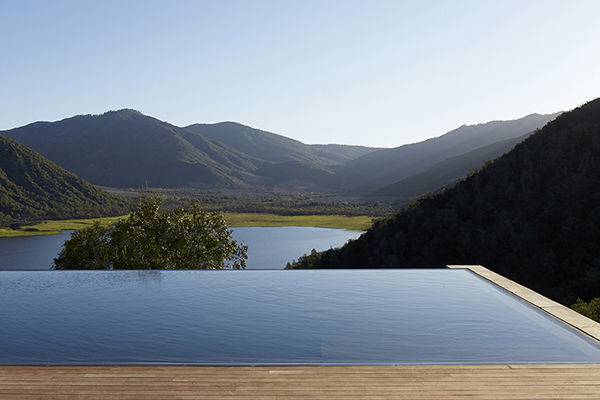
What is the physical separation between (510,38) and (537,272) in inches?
334

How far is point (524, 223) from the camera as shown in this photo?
1623 centimetres

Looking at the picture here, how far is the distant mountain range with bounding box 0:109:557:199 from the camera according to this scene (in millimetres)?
103562

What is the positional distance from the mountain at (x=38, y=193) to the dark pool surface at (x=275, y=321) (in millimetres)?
46257

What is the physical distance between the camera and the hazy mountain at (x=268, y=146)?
16462 cm

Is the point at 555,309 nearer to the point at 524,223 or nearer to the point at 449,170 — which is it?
the point at 524,223

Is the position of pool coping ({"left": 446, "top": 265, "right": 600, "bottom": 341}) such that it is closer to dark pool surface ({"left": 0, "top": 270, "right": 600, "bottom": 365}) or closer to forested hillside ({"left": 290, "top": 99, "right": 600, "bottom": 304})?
dark pool surface ({"left": 0, "top": 270, "right": 600, "bottom": 365})

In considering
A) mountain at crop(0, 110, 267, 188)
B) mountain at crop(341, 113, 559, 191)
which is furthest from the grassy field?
mountain at crop(0, 110, 267, 188)

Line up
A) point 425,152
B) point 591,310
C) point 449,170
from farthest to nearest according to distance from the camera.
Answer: point 425,152
point 449,170
point 591,310

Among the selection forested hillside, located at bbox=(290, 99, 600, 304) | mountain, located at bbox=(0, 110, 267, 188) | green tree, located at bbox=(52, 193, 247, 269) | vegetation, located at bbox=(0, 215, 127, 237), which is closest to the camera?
green tree, located at bbox=(52, 193, 247, 269)

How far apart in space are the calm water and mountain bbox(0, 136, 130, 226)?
15.4ft

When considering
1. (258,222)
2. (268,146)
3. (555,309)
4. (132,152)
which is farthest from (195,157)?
(555,309)

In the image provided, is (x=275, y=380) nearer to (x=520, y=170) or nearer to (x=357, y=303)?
(x=357, y=303)

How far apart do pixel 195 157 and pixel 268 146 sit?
157 ft

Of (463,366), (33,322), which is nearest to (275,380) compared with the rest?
(463,366)
